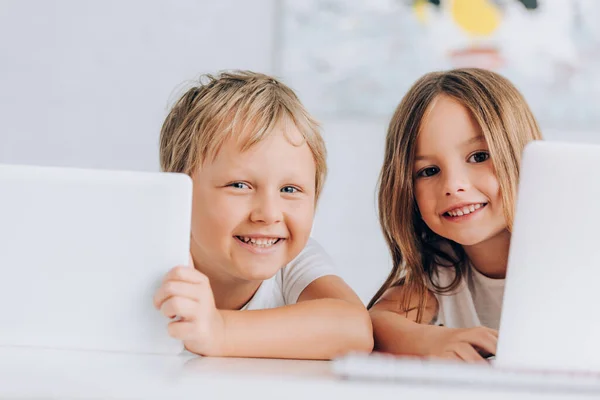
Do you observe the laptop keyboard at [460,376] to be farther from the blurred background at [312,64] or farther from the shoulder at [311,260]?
the blurred background at [312,64]

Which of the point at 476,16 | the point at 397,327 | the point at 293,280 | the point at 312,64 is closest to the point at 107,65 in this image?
the point at 312,64

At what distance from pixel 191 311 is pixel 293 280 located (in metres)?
0.59

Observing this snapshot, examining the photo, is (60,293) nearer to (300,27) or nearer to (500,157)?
(500,157)

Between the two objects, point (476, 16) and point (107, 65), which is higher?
point (476, 16)

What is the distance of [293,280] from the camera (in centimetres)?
143

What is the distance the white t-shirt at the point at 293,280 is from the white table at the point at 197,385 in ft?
2.08

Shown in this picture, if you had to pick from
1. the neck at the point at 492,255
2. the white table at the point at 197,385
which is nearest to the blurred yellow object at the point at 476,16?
the neck at the point at 492,255

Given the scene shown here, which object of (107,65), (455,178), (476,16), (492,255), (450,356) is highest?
(476,16)

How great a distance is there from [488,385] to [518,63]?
2778 mm

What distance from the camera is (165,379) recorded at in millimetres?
658

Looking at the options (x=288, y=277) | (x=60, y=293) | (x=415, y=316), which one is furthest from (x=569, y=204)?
(x=288, y=277)

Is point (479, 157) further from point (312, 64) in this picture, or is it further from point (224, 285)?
point (312, 64)

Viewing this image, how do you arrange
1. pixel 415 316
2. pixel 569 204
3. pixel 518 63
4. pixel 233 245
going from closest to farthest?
pixel 569 204 < pixel 233 245 < pixel 415 316 < pixel 518 63

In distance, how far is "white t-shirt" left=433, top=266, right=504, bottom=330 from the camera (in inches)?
56.1
